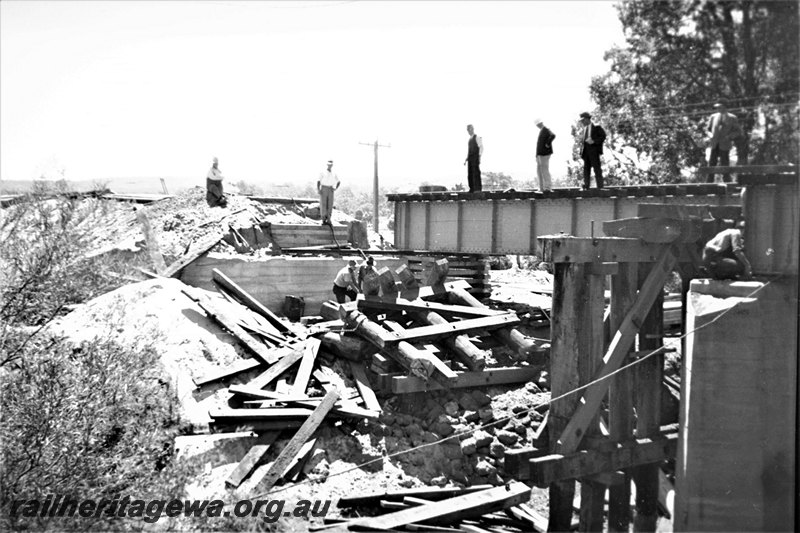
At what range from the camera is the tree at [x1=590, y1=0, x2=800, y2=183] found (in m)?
11.3

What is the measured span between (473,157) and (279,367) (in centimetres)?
626

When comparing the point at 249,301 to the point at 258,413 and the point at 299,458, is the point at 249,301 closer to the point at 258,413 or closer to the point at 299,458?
the point at 258,413

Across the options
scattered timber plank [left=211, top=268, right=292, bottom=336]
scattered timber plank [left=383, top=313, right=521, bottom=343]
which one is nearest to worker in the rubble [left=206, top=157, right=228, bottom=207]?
scattered timber plank [left=211, top=268, right=292, bottom=336]

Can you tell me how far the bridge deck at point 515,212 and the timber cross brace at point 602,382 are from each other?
7.91 feet

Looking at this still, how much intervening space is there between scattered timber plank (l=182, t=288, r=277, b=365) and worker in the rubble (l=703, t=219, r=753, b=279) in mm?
7606

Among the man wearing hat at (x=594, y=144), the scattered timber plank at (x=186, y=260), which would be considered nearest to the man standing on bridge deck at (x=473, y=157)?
the man wearing hat at (x=594, y=144)

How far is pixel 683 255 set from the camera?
10641 mm

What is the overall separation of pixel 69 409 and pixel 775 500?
29.0 feet

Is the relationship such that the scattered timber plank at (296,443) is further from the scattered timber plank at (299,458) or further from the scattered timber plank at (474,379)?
the scattered timber plank at (474,379)

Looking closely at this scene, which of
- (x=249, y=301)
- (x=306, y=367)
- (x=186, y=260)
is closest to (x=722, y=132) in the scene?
(x=306, y=367)

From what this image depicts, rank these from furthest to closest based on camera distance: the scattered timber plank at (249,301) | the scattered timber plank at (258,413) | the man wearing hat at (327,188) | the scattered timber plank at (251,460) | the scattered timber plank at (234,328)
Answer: the man wearing hat at (327,188), the scattered timber plank at (249,301), the scattered timber plank at (234,328), the scattered timber plank at (258,413), the scattered timber plank at (251,460)

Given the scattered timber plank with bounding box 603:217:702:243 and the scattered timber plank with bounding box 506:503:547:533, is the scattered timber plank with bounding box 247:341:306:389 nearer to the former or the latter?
the scattered timber plank with bounding box 506:503:547:533

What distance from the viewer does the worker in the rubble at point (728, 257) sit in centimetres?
991

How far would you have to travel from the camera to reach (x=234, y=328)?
14.8 meters
